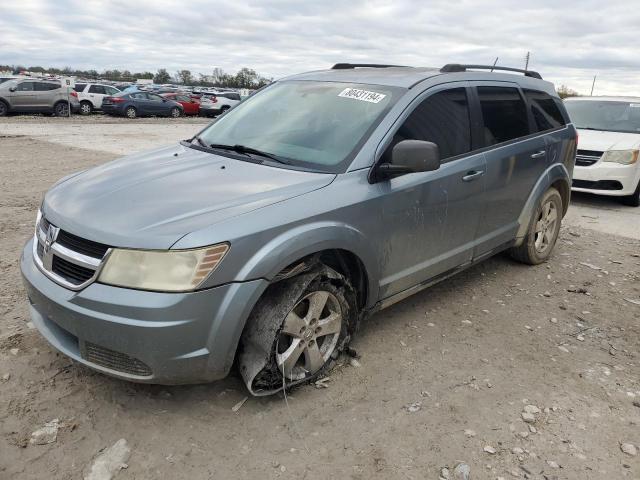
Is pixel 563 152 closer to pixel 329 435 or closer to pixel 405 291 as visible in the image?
pixel 405 291

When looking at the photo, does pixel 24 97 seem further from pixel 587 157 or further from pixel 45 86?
pixel 587 157

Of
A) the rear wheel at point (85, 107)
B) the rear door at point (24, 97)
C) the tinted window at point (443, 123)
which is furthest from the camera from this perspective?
the rear wheel at point (85, 107)

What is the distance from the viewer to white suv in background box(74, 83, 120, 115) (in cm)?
2547

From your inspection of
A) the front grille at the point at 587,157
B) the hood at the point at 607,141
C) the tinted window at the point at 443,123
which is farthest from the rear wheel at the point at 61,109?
the tinted window at the point at 443,123

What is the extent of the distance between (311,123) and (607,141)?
6602 millimetres

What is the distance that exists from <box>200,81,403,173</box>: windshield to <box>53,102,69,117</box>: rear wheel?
2211 centimetres

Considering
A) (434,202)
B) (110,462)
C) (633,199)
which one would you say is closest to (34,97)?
(633,199)

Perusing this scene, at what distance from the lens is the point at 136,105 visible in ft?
82.8

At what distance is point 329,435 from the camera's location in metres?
2.65

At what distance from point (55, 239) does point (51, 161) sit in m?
8.82

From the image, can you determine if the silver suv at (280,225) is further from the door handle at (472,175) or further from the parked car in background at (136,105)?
the parked car in background at (136,105)

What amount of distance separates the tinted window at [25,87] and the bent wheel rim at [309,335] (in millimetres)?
22908

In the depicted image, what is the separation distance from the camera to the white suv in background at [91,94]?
25469mm

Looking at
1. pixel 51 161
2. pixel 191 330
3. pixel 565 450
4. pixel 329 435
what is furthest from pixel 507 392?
pixel 51 161
